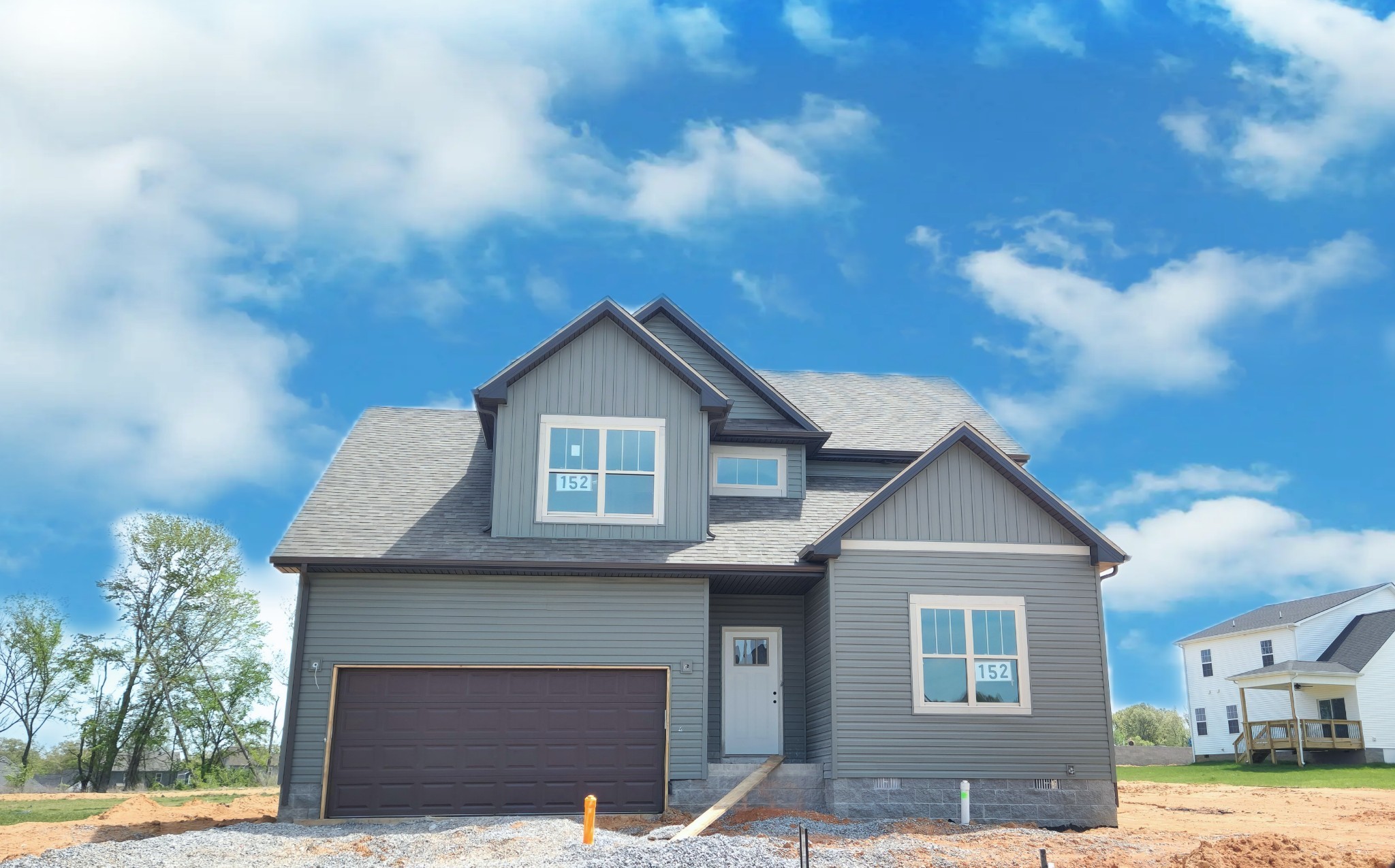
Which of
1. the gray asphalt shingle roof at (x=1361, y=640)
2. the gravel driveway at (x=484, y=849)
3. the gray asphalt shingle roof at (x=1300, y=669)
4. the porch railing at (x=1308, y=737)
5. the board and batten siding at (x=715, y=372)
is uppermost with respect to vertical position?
the board and batten siding at (x=715, y=372)

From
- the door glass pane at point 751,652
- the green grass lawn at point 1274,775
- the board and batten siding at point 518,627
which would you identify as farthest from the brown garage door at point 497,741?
the green grass lawn at point 1274,775

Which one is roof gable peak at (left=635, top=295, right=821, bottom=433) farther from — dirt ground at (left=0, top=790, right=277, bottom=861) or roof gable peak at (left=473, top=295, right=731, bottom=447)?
dirt ground at (left=0, top=790, right=277, bottom=861)

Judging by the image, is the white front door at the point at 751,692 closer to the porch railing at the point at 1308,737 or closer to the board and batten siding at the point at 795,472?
the board and batten siding at the point at 795,472

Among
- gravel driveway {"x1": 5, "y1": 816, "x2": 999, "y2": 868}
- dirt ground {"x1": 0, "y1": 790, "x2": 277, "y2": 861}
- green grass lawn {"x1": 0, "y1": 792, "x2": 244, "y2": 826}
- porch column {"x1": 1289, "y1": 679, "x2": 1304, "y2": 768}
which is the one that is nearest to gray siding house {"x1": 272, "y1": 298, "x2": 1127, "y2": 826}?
gravel driveway {"x1": 5, "y1": 816, "x2": 999, "y2": 868}

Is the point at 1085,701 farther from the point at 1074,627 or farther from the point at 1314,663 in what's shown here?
the point at 1314,663

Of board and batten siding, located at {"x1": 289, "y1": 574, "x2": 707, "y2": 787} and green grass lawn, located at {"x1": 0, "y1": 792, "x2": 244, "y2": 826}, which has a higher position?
board and batten siding, located at {"x1": 289, "y1": 574, "x2": 707, "y2": 787}

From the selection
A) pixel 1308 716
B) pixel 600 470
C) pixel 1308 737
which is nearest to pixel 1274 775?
pixel 1308 737

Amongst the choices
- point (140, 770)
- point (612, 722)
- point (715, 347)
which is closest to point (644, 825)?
point (612, 722)

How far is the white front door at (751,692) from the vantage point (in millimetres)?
18000

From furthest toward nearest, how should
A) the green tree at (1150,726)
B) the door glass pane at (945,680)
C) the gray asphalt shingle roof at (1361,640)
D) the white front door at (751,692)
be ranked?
the green tree at (1150,726)
the gray asphalt shingle roof at (1361,640)
the white front door at (751,692)
the door glass pane at (945,680)

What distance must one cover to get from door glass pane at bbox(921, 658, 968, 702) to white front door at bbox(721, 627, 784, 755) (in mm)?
2788

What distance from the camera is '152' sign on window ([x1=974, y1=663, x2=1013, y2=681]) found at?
16625 millimetres

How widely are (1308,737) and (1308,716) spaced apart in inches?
84.1

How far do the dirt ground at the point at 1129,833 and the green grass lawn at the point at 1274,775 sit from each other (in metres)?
4.67
